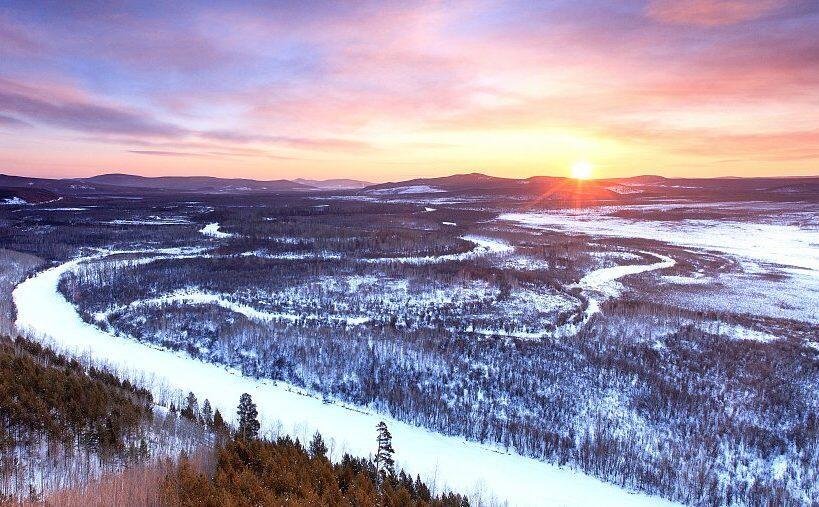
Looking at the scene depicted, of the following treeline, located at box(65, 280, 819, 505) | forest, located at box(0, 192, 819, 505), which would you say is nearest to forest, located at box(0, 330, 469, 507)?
treeline, located at box(65, 280, 819, 505)

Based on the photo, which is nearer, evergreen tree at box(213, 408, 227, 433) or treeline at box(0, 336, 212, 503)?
treeline at box(0, 336, 212, 503)

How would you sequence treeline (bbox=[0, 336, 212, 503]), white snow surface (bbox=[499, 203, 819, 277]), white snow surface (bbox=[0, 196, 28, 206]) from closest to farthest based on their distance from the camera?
treeline (bbox=[0, 336, 212, 503]) < white snow surface (bbox=[499, 203, 819, 277]) < white snow surface (bbox=[0, 196, 28, 206])

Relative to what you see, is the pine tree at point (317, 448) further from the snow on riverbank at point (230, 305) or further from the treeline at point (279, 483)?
the snow on riverbank at point (230, 305)

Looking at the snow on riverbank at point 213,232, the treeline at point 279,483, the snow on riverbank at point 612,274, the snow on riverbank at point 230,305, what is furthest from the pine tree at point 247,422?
the snow on riverbank at point 213,232

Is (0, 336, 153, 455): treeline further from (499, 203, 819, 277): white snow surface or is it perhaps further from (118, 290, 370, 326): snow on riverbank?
(499, 203, 819, 277): white snow surface

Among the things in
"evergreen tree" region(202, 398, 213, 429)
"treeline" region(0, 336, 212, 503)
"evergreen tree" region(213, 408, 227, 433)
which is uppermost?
"treeline" region(0, 336, 212, 503)

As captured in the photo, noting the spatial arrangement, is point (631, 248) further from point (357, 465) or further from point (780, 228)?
point (357, 465)

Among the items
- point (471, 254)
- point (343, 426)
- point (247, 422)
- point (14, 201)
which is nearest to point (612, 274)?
point (471, 254)
